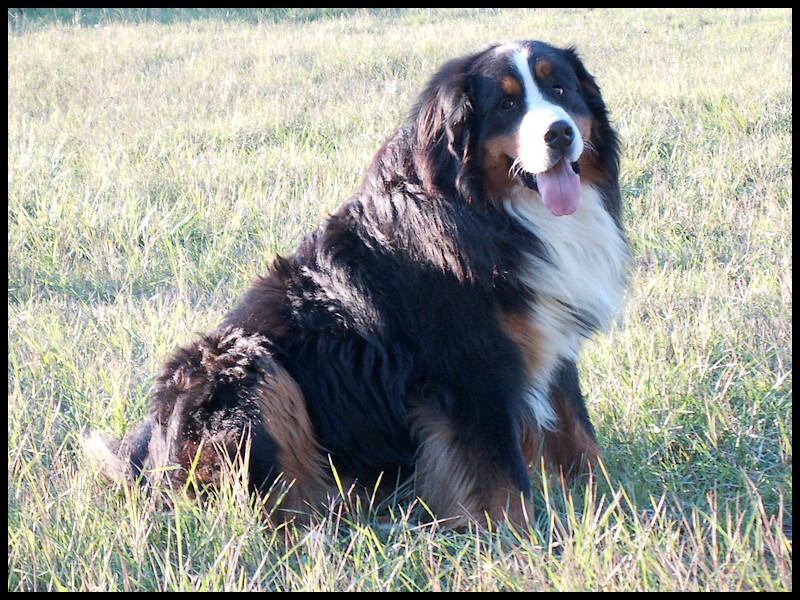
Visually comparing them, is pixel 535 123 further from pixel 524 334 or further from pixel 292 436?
pixel 292 436

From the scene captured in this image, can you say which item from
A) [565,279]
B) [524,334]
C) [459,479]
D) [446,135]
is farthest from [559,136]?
[459,479]

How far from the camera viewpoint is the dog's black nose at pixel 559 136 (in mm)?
2559

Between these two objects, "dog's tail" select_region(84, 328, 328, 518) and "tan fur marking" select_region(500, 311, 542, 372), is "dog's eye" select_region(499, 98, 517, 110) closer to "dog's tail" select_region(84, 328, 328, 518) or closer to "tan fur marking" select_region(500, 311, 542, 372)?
"tan fur marking" select_region(500, 311, 542, 372)

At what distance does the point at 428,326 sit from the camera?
267cm

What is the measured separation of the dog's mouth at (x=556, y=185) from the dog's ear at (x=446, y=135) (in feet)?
0.60

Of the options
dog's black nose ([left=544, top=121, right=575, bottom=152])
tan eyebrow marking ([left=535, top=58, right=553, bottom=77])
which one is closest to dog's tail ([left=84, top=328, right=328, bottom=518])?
dog's black nose ([left=544, top=121, right=575, bottom=152])

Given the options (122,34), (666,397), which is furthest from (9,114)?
(666,397)

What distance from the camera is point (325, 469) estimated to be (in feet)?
9.17

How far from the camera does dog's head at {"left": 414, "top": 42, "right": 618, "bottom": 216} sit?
2654 millimetres

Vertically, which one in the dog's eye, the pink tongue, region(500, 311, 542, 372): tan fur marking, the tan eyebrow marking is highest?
the tan eyebrow marking

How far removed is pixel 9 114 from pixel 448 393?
7.20 metres

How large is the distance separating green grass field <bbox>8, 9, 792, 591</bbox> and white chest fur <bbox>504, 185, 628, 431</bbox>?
326mm

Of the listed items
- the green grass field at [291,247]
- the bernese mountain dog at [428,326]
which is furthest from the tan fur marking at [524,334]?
the green grass field at [291,247]

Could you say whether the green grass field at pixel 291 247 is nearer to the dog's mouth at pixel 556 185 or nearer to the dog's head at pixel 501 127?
the dog's mouth at pixel 556 185
